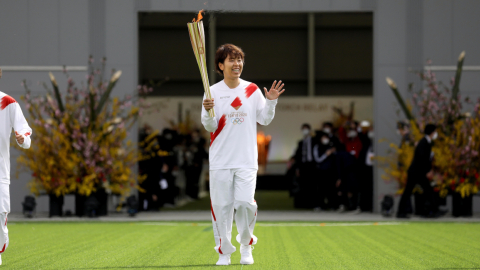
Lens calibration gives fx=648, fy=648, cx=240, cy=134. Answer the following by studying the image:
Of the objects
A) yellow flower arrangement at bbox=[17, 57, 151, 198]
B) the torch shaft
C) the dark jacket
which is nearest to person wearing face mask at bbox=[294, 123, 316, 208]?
the dark jacket

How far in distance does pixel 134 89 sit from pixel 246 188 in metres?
8.64

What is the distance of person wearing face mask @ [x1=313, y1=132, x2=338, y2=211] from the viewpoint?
48.8 feet

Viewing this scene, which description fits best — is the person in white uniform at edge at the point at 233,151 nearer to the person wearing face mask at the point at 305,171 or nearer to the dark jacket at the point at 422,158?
the dark jacket at the point at 422,158

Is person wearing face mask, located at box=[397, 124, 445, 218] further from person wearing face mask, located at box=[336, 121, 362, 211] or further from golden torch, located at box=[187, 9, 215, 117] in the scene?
golden torch, located at box=[187, 9, 215, 117]

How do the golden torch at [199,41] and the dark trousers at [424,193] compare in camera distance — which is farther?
the dark trousers at [424,193]

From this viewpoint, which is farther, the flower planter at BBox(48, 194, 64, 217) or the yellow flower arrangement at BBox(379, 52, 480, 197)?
the flower planter at BBox(48, 194, 64, 217)

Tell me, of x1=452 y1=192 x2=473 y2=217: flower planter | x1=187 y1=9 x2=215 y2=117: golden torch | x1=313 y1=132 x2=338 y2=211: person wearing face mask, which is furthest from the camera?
x1=313 y1=132 x2=338 y2=211: person wearing face mask

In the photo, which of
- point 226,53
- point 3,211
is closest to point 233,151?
point 226,53

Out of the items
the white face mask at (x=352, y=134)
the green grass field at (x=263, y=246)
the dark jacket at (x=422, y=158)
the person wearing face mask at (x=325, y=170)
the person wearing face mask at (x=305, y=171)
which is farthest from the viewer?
the person wearing face mask at (x=305, y=171)

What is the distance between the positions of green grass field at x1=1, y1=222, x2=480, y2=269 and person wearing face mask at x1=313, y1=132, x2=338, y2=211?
351 centimetres

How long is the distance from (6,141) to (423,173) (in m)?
8.21

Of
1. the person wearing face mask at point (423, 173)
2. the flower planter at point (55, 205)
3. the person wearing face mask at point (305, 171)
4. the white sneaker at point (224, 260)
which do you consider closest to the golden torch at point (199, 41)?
the white sneaker at point (224, 260)

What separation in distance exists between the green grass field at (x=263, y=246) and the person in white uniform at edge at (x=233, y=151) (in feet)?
1.35

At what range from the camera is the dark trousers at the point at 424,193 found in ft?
40.2
